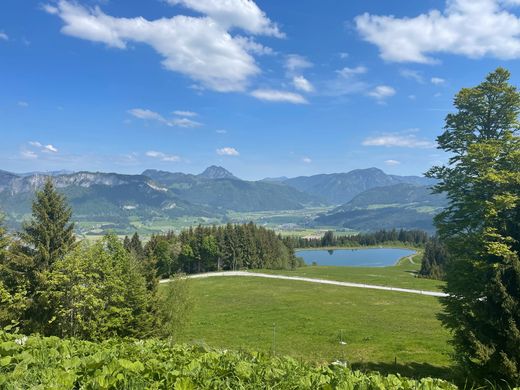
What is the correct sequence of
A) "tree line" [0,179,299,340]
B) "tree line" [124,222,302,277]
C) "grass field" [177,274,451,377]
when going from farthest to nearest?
"tree line" [124,222,302,277] → "grass field" [177,274,451,377] → "tree line" [0,179,299,340]

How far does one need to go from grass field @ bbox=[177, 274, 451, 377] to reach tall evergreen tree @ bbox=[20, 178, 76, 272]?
13.4 meters

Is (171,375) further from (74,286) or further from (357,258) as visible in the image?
(357,258)

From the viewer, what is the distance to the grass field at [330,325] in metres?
25.5

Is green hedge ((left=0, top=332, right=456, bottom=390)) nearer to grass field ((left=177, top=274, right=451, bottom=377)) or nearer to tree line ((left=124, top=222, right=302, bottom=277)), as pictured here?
grass field ((left=177, top=274, right=451, bottom=377))

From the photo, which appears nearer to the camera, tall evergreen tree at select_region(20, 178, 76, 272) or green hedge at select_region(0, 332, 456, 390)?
green hedge at select_region(0, 332, 456, 390)

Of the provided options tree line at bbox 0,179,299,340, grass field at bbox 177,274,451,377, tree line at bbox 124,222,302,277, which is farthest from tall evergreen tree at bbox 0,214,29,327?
tree line at bbox 124,222,302,277

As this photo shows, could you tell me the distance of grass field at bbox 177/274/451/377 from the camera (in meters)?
25.5

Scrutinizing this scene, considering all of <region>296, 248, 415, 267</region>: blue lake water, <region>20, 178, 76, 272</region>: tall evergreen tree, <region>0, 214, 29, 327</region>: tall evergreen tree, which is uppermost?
<region>20, 178, 76, 272</region>: tall evergreen tree

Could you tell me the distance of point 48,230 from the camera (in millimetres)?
30625

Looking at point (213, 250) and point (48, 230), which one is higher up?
point (48, 230)

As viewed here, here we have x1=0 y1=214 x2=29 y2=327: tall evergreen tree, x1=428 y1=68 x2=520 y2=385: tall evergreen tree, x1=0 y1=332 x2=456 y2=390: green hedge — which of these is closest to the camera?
x1=0 y1=332 x2=456 y2=390: green hedge

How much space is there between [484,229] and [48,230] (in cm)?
3130

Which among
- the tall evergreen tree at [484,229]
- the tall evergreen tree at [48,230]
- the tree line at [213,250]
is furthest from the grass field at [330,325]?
the tree line at [213,250]

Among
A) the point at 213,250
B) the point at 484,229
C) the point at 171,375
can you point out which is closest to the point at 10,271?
the point at 171,375
